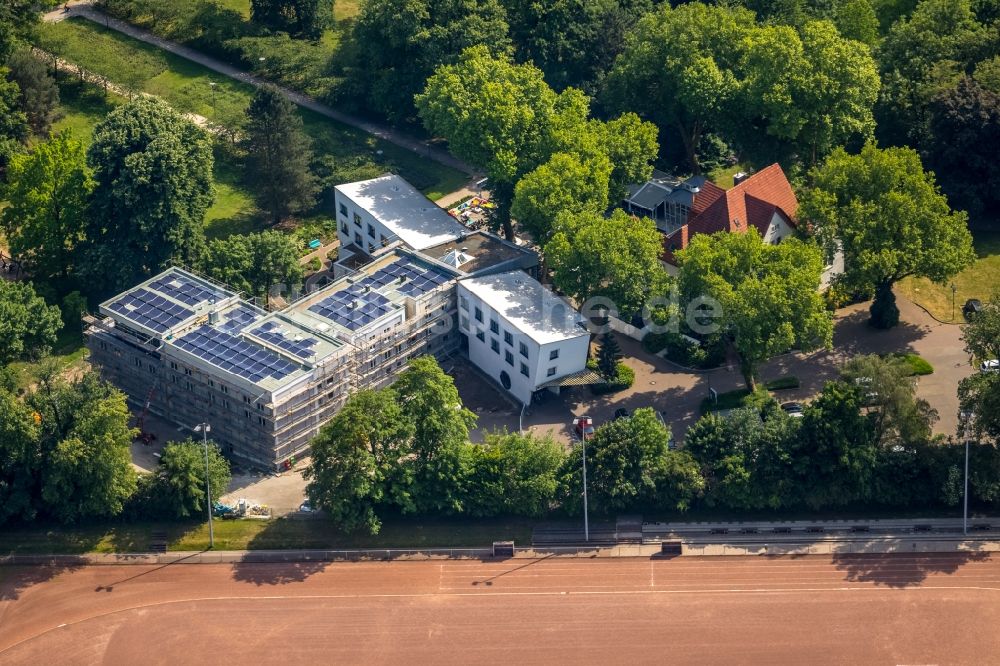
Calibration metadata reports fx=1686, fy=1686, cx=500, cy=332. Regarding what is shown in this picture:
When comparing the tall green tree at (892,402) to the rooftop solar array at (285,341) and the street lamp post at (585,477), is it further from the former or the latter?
the rooftop solar array at (285,341)

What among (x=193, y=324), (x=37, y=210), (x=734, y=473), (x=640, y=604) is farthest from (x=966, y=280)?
(x=37, y=210)

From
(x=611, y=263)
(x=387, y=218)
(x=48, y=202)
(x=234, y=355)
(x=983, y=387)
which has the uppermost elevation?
(x=48, y=202)

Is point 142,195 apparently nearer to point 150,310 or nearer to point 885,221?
point 150,310

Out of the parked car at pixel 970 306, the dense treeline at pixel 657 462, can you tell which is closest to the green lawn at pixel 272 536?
the dense treeline at pixel 657 462

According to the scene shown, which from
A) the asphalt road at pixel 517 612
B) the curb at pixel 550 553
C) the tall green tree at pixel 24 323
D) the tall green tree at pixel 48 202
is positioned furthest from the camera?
the tall green tree at pixel 48 202

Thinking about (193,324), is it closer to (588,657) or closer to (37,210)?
(37,210)

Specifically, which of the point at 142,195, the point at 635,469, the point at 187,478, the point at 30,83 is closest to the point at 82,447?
the point at 187,478
